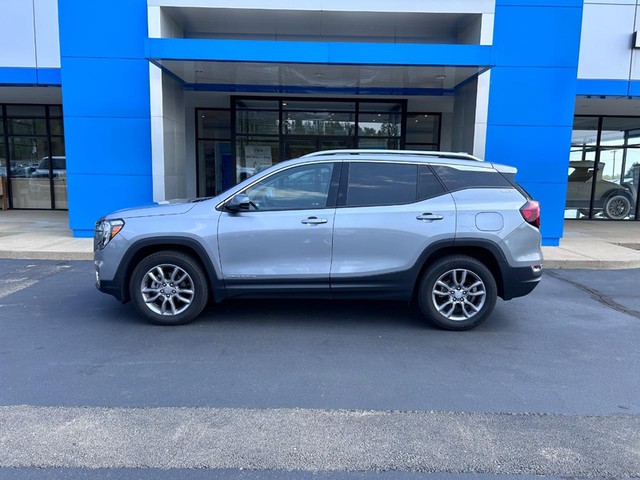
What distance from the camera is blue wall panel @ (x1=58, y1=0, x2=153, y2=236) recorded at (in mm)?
9938

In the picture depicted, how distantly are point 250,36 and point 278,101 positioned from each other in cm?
237

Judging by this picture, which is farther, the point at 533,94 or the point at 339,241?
the point at 533,94

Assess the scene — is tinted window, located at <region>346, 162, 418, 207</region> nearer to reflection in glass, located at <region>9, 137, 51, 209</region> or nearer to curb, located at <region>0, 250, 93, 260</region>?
curb, located at <region>0, 250, 93, 260</region>

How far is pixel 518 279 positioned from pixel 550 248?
18.6 feet

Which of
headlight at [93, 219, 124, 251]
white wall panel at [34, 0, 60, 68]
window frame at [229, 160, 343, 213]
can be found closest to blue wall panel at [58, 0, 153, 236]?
white wall panel at [34, 0, 60, 68]

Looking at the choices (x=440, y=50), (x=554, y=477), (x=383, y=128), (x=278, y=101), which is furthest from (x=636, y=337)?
(x=278, y=101)

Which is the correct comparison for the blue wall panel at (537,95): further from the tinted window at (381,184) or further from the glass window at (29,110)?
the glass window at (29,110)

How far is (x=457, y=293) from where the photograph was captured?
524 centimetres

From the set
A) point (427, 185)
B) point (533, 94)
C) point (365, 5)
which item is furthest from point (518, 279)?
point (365, 5)

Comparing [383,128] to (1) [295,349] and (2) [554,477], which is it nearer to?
(1) [295,349]

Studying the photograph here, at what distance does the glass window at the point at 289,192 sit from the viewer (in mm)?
5188

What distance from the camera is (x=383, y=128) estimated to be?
14031 millimetres

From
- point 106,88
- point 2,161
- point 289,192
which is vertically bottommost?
point 289,192

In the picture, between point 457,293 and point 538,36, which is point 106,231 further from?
point 538,36
